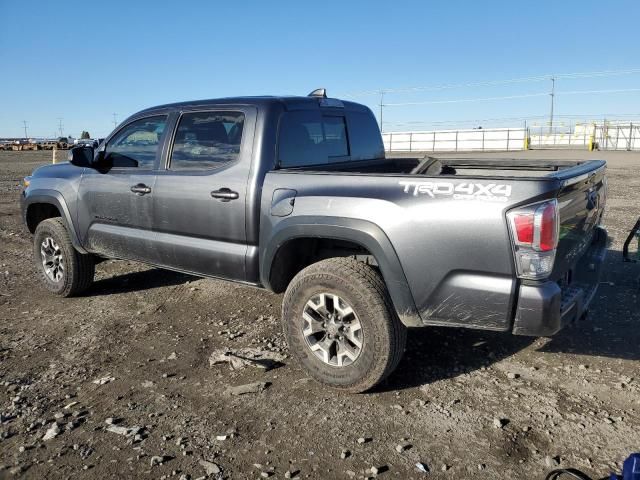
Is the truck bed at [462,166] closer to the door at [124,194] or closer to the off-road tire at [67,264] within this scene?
the door at [124,194]

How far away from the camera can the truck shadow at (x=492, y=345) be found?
148 inches

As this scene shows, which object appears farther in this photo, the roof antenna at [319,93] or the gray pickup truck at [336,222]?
the roof antenna at [319,93]

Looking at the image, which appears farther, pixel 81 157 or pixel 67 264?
pixel 67 264

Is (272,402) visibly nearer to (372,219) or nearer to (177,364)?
(177,364)

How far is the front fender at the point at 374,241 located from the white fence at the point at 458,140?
1538 inches

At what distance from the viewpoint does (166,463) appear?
2766mm

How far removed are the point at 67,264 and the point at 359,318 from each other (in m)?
3.51

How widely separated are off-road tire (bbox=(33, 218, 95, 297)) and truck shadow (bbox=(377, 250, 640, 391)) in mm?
3383

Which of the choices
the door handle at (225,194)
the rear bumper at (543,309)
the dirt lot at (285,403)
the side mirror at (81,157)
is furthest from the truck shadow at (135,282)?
the rear bumper at (543,309)

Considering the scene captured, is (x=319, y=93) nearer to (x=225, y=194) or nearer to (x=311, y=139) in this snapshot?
(x=311, y=139)

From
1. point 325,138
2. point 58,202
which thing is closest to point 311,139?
point 325,138

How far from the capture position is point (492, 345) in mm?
4176

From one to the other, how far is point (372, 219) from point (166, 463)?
1.74 m

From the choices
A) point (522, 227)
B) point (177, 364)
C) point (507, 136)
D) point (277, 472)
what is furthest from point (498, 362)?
point (507, 136)
